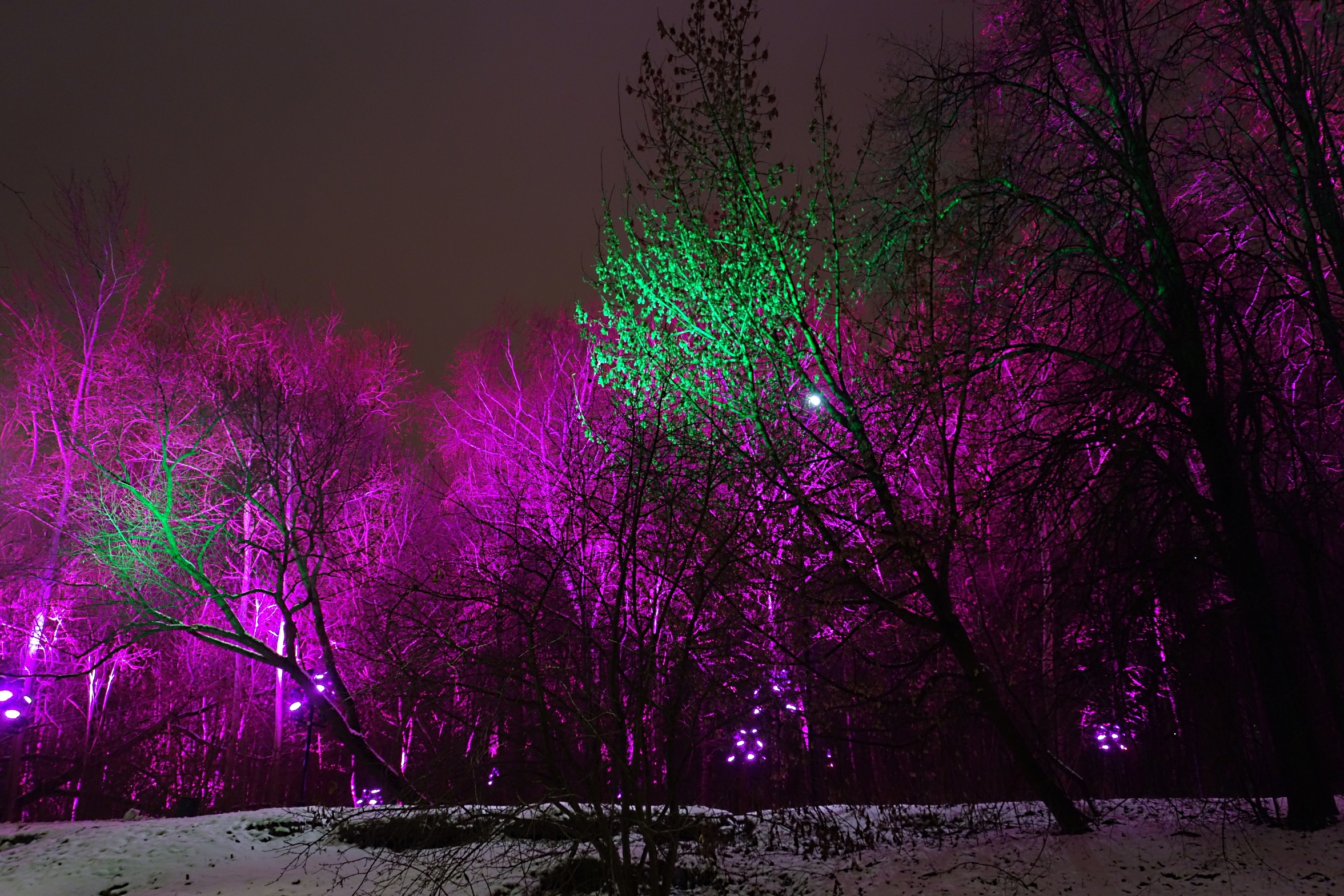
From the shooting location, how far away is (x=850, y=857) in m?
7.73

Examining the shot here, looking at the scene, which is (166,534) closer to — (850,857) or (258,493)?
(258,493)

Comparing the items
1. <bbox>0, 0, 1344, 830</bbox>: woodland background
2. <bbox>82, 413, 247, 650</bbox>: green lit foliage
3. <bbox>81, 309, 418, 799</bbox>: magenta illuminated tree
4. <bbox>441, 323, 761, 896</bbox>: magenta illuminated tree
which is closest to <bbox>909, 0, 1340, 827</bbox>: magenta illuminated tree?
<bbox>0, 0, 1344, 830</bbox>: woodland background

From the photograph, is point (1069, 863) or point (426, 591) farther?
point (1069, 863)

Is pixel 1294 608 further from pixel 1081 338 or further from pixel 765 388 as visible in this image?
pixel 765 388

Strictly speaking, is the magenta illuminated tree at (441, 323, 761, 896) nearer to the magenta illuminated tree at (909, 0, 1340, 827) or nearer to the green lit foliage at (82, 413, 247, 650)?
the magenta illuminated tree at (909, 0, 1340, 827)

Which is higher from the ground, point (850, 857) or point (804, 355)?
point (804, 355)

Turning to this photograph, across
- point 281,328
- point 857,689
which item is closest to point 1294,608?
point 857,689

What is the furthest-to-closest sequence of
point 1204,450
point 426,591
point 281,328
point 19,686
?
point 281,328
point 19,686
point 1204,450
point 426,591

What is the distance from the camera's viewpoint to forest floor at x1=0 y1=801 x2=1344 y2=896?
5.85m

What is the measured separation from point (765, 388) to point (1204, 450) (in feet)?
11.6

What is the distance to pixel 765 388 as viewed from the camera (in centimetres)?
750

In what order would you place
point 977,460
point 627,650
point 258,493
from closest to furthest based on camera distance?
point 627,650 → point 977,460 → point 258,493

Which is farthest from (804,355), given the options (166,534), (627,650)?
(166,534)

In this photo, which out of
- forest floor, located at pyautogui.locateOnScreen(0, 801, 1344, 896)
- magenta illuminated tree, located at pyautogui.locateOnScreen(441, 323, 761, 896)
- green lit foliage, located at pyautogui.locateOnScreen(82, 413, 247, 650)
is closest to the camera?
magenta illuminated tree, located at pyautogui.locateOnScreen(441, 323, 761, 896)
